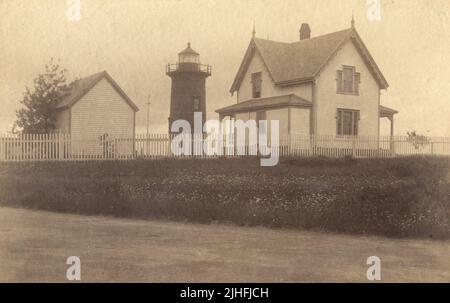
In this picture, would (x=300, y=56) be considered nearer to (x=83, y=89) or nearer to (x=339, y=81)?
(x=339, y=81)

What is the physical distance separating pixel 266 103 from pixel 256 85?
3225 millimetres

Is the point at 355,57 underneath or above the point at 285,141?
above

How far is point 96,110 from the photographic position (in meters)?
33.3

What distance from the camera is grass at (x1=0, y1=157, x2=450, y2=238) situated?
37.9 feet

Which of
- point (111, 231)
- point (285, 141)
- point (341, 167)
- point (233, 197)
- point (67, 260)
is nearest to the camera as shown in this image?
point (67, 260)

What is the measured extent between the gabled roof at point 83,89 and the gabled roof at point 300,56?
7611mm

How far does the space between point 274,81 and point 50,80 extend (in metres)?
14.5

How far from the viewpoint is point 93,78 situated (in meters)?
33.8

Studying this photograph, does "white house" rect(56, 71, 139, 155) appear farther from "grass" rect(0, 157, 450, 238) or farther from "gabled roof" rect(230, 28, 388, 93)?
"grass" rect(0, 157, 450, 238)

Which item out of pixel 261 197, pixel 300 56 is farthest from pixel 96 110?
pixel 261 197

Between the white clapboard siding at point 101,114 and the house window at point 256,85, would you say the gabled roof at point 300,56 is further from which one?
the white clapboard siding at point 101,114
